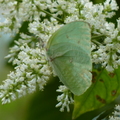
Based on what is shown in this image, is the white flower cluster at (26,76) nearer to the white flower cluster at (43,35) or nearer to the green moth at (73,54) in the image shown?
the white flower cluster at (43,35)

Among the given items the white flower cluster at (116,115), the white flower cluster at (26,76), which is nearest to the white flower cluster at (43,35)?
the white flower cluster at (26,76)

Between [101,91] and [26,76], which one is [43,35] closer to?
[26,76]

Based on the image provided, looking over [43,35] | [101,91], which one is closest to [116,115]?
[101,91]

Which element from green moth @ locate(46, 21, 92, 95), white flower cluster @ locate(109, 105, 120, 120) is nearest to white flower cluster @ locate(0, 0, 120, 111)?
green moth @ locate(46, 21, 92, 95)

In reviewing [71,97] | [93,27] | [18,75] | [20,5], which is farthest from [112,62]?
[20,5]

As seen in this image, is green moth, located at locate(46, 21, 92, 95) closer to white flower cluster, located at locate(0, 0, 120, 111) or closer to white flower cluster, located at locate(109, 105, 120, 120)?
white flower cluster, located at locate(0, 0, 120, 111)
